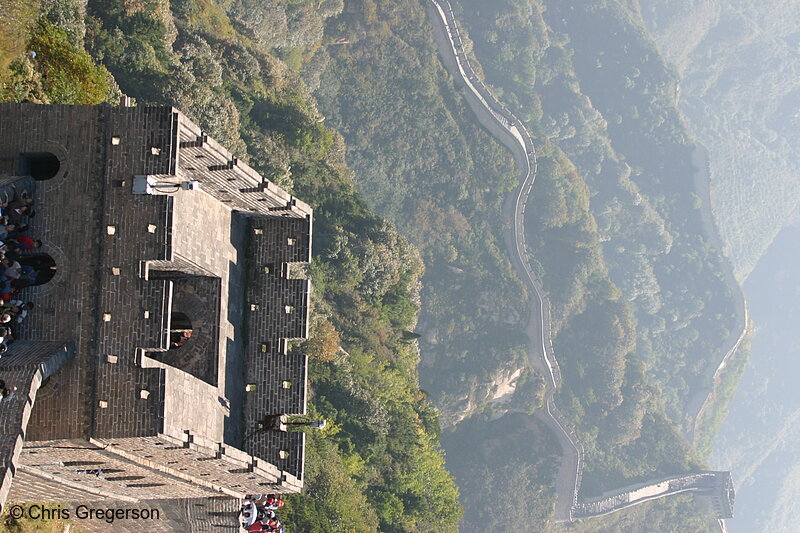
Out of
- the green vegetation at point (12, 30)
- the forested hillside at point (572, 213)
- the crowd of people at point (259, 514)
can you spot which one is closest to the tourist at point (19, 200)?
the green vegetation at point (12, 30)

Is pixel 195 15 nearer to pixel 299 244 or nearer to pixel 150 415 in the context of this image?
pixel 299 244

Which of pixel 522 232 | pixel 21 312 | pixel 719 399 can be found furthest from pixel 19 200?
pixel 719 399

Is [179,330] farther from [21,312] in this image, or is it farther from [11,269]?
[11,269]

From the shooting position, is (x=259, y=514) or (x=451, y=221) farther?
(x=451, y=221)

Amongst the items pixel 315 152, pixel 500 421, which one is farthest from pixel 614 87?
pixel 315 152

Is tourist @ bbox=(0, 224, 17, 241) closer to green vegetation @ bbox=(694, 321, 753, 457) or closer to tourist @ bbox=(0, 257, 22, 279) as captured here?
tourist @ bbox=(0, 257, 22, 279)

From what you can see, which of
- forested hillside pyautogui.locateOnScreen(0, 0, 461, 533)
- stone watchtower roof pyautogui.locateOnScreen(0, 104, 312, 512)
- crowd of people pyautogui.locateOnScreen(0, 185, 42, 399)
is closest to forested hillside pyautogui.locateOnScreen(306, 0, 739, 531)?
forested hillside pyautogui.locateOnScreen(0, 0, 461, 533)
